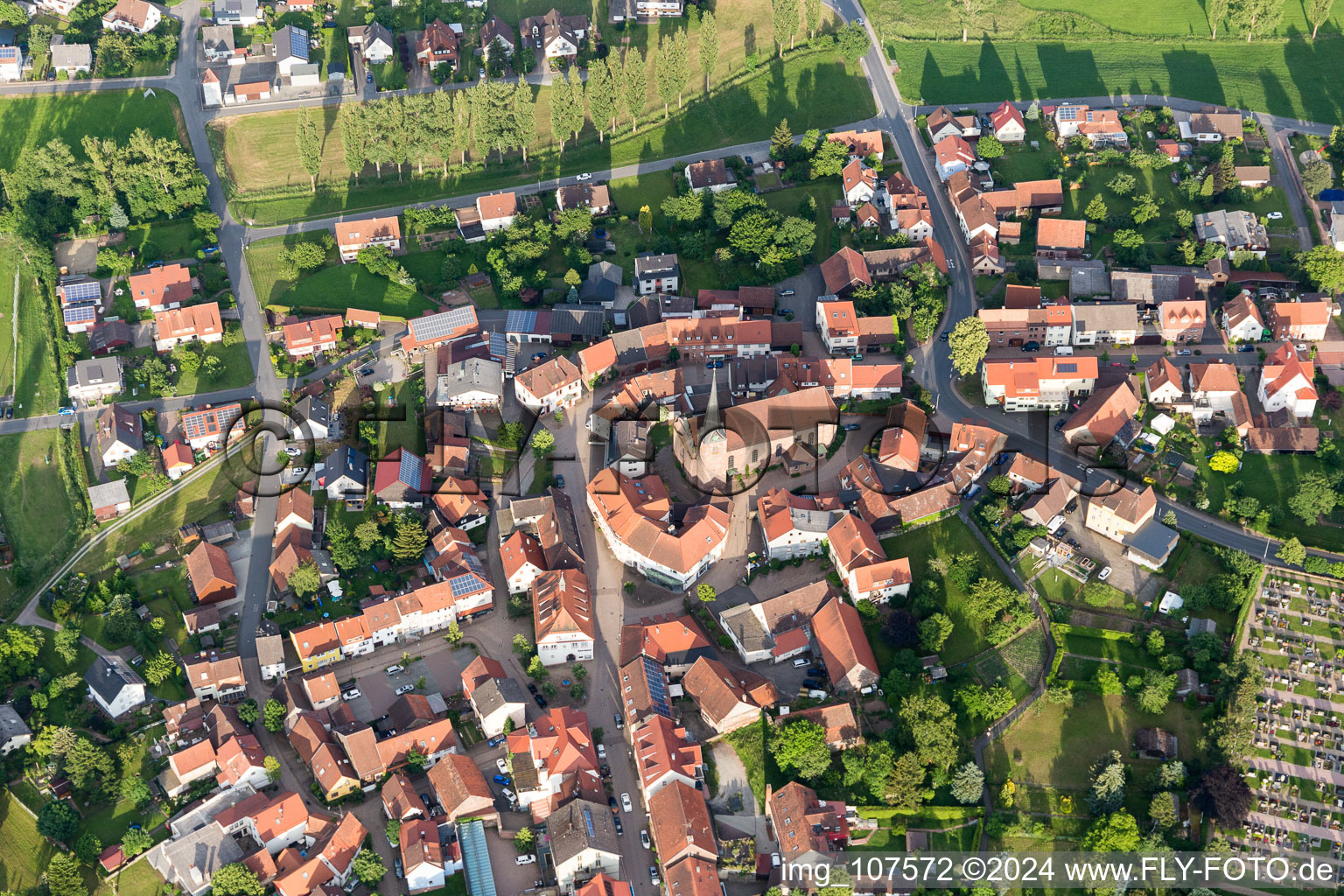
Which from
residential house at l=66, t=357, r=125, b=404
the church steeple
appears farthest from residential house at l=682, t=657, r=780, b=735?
residential house at l=66, t=357, r=125, b=404

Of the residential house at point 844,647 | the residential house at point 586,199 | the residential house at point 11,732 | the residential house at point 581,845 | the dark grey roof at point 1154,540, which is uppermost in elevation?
the residential house at point 586,199

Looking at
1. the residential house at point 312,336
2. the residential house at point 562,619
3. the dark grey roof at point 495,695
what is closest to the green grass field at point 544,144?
the residential house at point 312,336

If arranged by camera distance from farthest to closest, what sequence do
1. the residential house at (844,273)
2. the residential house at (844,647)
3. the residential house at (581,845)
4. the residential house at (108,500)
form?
the residential house at (844,273) → the residential house at (108,500) → the residential house at (844,647) → the residential house at (581,845)

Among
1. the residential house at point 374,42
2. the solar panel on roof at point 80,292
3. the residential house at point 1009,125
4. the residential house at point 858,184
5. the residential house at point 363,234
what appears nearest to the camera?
the solar panel on roof at point 80,292

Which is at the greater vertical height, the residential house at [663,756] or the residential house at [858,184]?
the residential house at [858,184]

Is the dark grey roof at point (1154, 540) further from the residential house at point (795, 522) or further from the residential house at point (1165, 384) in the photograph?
the residential house at point (795, 522)

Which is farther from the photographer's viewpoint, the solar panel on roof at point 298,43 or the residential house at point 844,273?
the solar panel on roof at point 298,43

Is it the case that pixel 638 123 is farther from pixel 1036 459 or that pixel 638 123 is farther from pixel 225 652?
pixel 225 652
